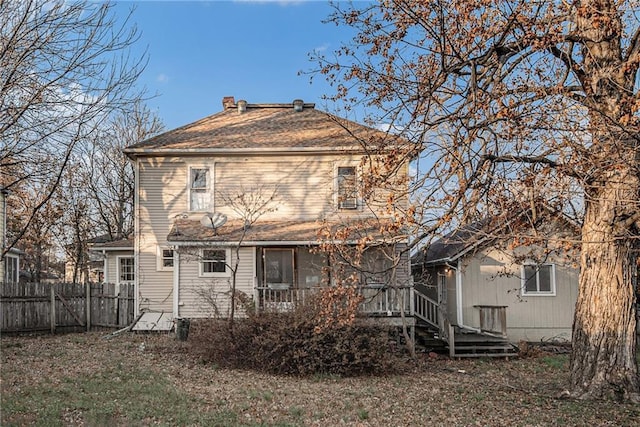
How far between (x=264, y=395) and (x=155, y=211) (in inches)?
414

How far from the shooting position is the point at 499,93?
842 centimetres


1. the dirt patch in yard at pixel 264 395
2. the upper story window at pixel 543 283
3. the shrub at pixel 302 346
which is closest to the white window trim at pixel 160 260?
the dirt patch in yard at pixel 264 395

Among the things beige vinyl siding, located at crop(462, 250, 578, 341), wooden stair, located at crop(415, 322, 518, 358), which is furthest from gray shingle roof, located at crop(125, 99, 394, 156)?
wooden stair, located at crop(415, 322, 518, 358)

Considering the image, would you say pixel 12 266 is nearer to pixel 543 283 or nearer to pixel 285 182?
pixel 285 182

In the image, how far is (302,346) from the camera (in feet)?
41.9

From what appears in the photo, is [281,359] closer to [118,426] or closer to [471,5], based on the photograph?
[118,426]

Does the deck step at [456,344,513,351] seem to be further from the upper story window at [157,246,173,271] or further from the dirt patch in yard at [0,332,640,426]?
the upper story window at [157,246,173,271]

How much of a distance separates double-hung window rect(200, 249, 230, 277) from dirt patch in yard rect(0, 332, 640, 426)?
11.6 ft

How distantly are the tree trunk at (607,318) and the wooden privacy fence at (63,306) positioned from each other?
15.5 metres

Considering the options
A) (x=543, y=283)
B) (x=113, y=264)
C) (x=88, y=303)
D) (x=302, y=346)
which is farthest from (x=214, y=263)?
(x=543, y=283)

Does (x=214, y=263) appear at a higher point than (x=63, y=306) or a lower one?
higher

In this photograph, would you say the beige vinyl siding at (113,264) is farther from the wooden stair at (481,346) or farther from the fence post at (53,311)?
the wooden stair at (481,346)

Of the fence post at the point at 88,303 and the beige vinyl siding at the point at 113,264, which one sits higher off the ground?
the beige vinyl siding at the point at 113,264

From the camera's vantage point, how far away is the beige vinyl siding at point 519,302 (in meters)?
18.4
